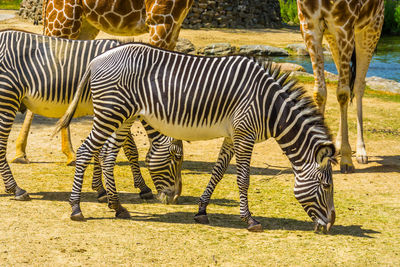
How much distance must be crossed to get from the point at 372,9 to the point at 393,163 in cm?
227

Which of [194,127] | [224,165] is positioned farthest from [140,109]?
[224,165]

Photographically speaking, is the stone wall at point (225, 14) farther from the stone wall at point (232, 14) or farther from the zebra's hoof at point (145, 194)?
the zebra's hoof at point (145, 194)

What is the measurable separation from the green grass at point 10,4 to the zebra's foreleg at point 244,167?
29015 millimetres

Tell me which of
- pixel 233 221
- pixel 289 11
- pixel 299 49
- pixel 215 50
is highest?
pixel 289 11

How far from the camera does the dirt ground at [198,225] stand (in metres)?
5.09

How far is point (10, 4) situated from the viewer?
111 ft

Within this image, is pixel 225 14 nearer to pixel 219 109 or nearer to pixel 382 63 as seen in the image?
pixel 382 63

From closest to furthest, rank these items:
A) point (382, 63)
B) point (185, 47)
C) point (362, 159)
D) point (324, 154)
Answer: point (324, 154) < point (362, 159) < point (185, 47) < point (382, 63)

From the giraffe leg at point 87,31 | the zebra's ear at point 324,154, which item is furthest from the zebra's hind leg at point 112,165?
the giraffe leg at point 87,31

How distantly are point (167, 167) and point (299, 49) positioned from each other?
16.4 metres

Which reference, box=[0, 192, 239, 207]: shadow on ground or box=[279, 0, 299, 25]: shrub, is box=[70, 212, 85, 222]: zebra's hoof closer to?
box=[0, 192, 239, 207]: shadow on ground

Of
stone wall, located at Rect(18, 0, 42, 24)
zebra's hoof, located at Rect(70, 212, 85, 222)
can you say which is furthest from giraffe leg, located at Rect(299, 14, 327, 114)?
stone wall, located at Rect(18, 0, 42, 24)

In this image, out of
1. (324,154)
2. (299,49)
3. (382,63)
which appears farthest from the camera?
(299,49)

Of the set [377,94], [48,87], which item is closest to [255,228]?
[48,87]
